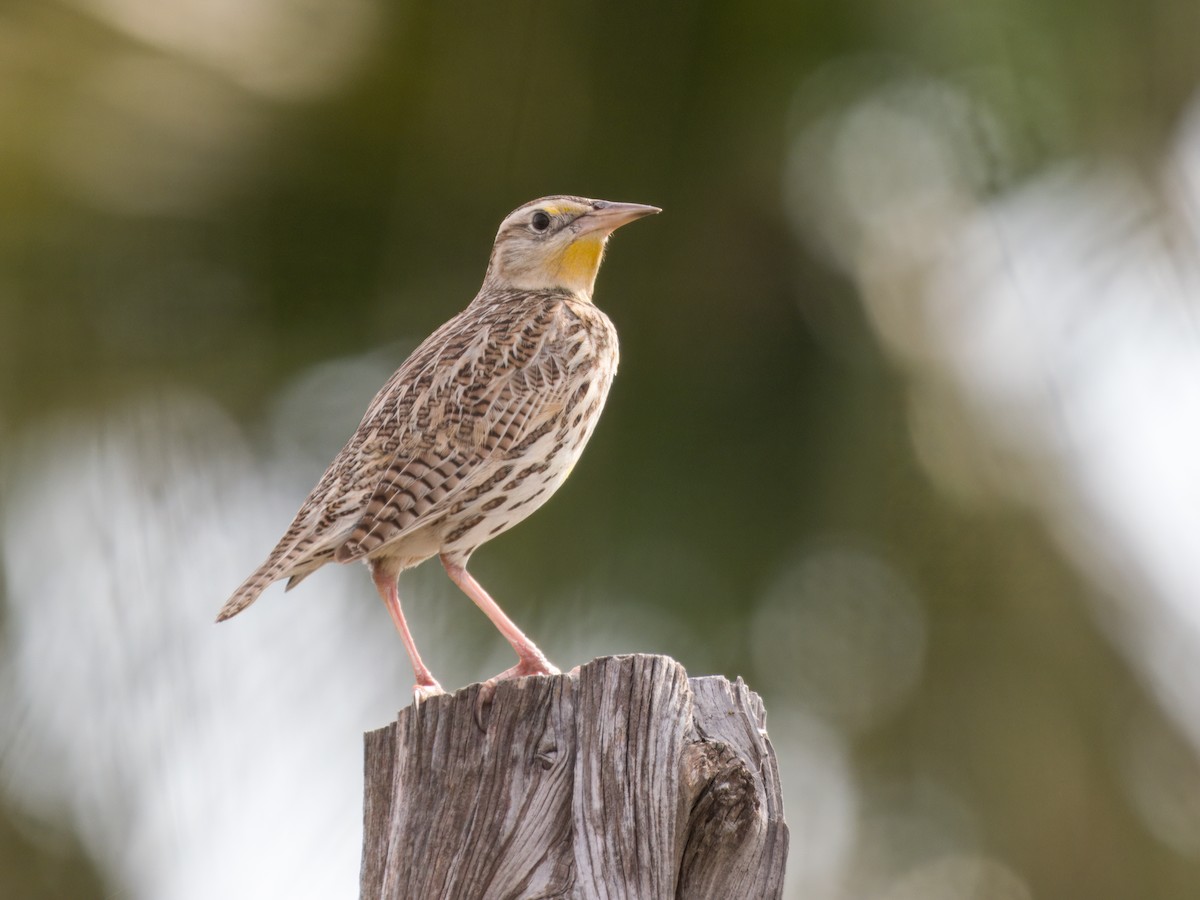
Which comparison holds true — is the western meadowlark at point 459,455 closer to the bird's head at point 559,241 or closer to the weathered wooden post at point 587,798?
the bird's head at point 559,241

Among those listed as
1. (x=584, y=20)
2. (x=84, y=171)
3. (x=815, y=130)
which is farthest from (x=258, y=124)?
(x=815, y=130)

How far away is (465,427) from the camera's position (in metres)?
7.13

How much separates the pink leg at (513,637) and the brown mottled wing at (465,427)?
0.49 m

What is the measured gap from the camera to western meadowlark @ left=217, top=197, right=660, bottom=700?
6.81 meters

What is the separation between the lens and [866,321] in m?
11.6

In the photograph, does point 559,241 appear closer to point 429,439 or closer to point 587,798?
point 429,439

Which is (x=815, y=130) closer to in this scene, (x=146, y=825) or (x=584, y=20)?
(x=584, y=20)

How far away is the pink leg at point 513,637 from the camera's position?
657cm

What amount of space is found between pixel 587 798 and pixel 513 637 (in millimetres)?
2277

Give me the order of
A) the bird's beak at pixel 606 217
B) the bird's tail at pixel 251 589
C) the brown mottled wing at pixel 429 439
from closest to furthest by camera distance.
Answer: the bird's tail at pixel 251 589, the brown mottled wing at pixel 429 439, the bird's beak at pixel 606 217

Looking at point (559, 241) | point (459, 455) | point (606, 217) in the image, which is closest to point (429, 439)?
point (459, 455)

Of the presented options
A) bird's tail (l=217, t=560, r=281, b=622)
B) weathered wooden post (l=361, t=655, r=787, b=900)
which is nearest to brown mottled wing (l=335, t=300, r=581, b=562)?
bird's tail (l=217, t=560, r=281, b=622)

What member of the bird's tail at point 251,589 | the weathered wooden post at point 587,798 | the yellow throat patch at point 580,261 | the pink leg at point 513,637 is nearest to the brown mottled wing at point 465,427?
the bird's tail at point 251,589

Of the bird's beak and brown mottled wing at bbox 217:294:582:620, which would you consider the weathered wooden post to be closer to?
brown mottled wing at bbox 217:294:582:620
